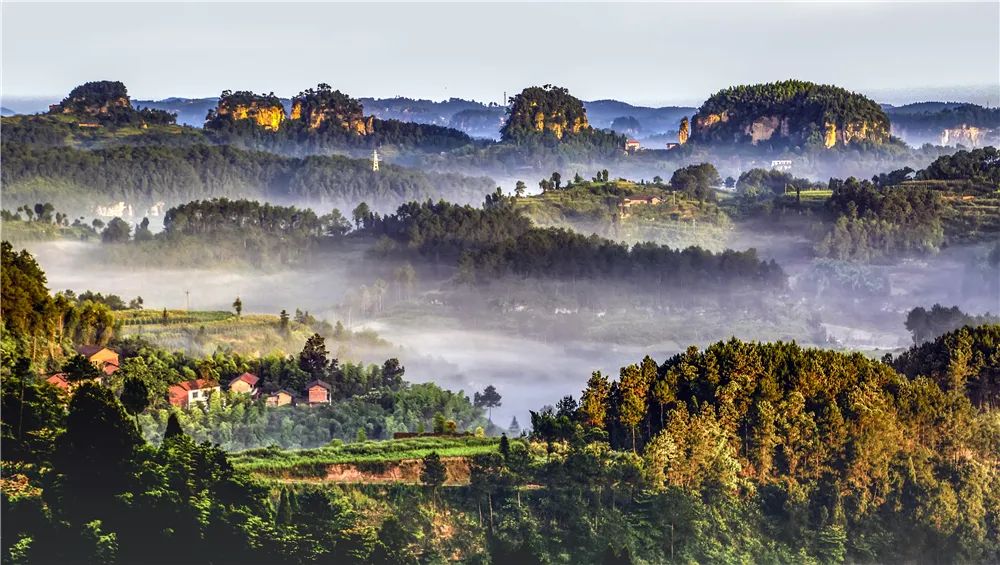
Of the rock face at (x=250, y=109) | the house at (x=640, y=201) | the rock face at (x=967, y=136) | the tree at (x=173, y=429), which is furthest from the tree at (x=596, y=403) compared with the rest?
the rock face at (x=967, y=136)

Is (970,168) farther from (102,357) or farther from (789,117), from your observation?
(102,357)

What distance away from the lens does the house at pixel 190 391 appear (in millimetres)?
24969

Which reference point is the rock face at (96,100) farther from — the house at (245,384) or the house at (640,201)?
the house at (245,384)

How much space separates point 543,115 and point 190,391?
49.6 meters

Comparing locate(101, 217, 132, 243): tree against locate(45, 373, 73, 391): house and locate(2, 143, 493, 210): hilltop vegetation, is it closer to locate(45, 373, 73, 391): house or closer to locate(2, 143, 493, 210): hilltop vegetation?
locate(2, 143, 493, 210): hilltop vegetation

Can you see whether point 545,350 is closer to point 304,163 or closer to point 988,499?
point 988,499

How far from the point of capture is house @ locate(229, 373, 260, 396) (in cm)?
2612

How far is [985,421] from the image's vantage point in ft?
77.3

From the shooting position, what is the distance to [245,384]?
2634 centimetres

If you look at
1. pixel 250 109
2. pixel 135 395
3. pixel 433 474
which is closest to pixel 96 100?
pixel 250 109

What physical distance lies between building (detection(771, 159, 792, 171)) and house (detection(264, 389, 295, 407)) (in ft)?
158

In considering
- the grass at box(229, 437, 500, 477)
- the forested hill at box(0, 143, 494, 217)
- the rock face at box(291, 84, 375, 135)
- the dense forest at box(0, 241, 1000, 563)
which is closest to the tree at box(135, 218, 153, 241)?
the forested hill at box(0, 143, 494, 217)

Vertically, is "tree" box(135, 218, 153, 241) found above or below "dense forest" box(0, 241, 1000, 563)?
above

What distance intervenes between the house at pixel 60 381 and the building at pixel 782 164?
52052mm
